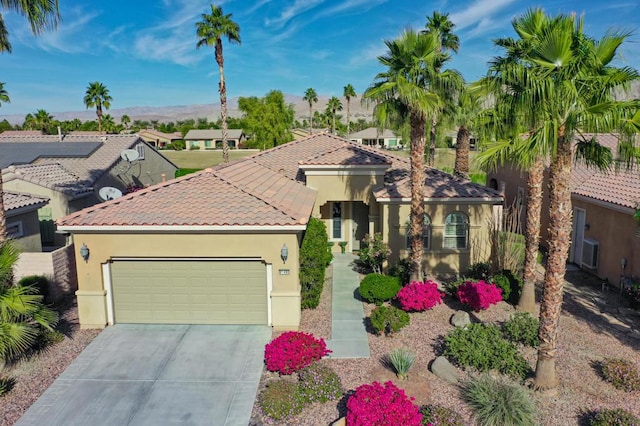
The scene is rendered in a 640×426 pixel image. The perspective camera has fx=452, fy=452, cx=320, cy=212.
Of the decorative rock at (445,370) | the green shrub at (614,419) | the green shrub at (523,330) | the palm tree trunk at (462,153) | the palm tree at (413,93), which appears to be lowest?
the decorative rock at (445,370)

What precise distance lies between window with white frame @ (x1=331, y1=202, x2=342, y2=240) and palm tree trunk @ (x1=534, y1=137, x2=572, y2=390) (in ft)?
43.5


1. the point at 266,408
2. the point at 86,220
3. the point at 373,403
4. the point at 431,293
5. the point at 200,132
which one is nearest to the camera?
the point at 373,403

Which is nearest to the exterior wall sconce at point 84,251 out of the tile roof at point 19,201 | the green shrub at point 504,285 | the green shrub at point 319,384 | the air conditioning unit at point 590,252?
the tile roof at point 19,201

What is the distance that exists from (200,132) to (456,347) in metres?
97.3

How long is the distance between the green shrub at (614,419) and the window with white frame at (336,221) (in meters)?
14.7

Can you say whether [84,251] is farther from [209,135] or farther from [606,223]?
[209,135]

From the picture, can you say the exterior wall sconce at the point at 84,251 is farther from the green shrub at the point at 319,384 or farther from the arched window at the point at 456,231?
the arched window at the point at 456,231

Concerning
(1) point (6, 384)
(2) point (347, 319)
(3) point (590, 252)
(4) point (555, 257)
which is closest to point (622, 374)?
(4) point (555, 257)

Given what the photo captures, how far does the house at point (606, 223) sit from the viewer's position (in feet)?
51.5

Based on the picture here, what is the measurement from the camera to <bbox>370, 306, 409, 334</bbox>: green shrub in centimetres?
1244

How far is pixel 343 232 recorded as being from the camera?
73.2ft

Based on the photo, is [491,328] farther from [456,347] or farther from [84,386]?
[84,386]

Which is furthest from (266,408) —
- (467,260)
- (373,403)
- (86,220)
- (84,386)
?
(467,260)

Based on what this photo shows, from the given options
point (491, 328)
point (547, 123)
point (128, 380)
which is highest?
point (547, 123)
